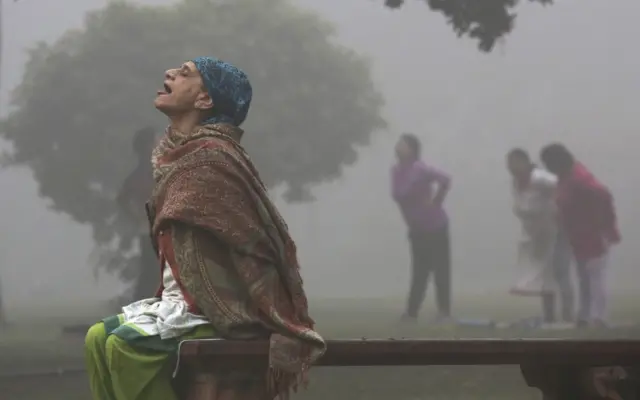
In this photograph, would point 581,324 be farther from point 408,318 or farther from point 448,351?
point 448,351

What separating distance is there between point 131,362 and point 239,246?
369mm

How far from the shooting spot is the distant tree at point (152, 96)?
6.29 meters

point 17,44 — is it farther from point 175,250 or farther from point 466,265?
point 175,250

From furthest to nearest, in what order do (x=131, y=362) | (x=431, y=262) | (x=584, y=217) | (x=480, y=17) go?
(x=480, y=17) → (x=584, y=217) → (x=431, y=262) → (x=131, y=362)

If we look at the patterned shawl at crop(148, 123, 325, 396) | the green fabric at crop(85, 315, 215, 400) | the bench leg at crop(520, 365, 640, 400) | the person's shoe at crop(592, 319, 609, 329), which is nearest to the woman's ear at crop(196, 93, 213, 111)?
the patterned shawl at crop(148, 123, 325, 396)

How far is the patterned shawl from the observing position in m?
1.96

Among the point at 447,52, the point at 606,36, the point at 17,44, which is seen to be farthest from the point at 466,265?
the point at 17,44

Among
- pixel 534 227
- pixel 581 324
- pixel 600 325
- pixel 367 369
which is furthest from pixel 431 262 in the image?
pixel 600 325

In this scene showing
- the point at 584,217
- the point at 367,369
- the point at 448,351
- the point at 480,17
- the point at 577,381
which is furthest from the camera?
the point at 480,17

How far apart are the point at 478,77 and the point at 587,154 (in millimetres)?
1059

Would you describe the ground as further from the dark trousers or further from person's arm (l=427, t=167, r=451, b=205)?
person's arm (l=427, t=167, r=451, b=205)

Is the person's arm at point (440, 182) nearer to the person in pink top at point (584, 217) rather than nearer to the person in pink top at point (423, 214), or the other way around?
the person in pink top at point (423, 214)

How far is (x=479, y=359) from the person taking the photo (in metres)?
2.17

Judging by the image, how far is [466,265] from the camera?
20.9 ft
